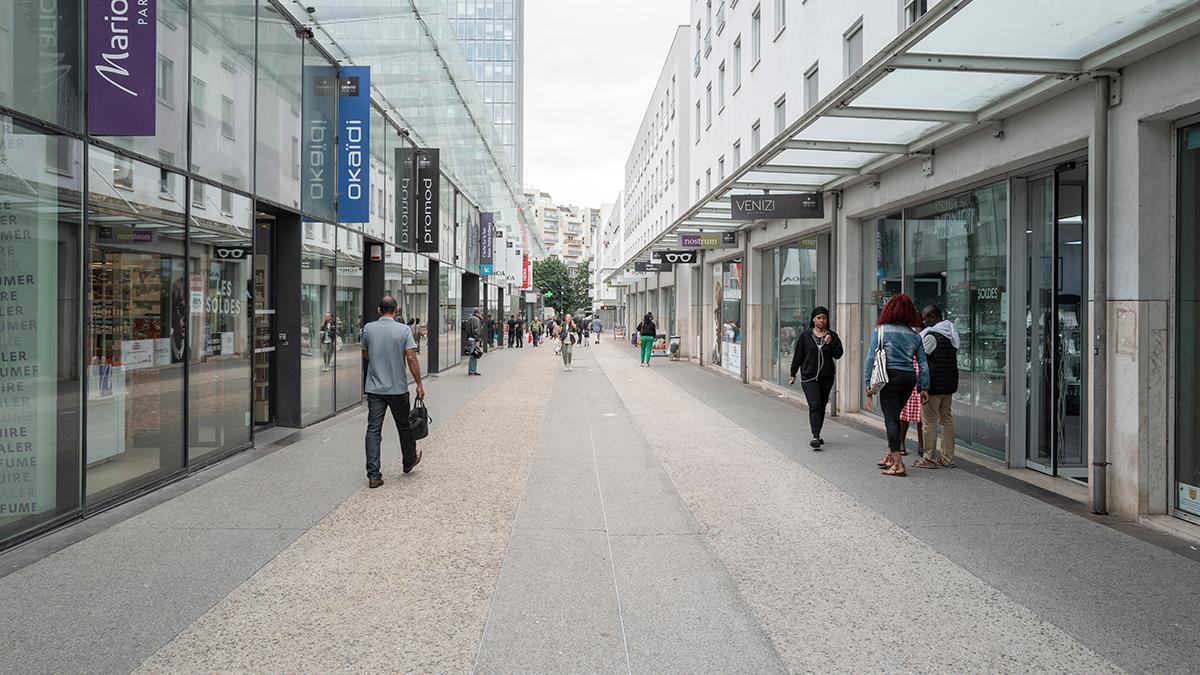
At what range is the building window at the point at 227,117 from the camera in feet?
31.1

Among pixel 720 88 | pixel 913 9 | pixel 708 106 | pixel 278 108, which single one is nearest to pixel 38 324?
pixel 278 108

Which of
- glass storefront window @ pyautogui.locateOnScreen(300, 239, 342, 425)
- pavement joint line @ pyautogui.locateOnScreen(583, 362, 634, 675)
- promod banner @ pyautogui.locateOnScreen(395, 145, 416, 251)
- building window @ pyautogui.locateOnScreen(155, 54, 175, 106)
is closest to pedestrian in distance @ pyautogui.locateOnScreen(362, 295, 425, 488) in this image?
pavement joint line @ pyautogui.locateOnScreen(583, 362, 634, 675)

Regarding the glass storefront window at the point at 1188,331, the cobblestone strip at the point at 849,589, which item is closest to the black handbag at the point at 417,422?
the cobblestone strip at the point at 849,589

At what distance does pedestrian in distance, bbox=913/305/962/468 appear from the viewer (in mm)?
9180

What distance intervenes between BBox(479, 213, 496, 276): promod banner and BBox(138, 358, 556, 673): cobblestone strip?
83.9 ft

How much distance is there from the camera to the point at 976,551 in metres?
5.94

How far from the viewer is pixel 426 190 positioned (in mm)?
19922

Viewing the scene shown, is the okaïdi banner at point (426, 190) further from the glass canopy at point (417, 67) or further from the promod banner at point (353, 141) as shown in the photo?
the promod banner at point (353, 141)

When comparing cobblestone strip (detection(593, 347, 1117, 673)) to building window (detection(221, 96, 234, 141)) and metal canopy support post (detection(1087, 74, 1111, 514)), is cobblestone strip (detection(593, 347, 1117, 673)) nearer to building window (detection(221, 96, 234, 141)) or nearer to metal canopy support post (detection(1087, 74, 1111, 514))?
metal canopy support post (detection(1087, 74, 1111, 514))

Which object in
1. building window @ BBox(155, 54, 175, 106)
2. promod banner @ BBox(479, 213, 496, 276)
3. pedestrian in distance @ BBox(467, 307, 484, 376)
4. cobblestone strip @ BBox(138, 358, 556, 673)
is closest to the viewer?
cobblestone strip @ BBox(138, 358, 556, 673)

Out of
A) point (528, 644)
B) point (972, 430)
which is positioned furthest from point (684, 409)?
point (528, 644)

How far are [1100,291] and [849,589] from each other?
3.98 m

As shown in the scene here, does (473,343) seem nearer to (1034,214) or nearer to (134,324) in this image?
(134,324)

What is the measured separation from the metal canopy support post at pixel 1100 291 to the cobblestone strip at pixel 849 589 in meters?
2.01
